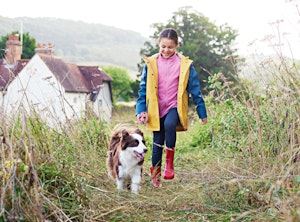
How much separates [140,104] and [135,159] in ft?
2.05

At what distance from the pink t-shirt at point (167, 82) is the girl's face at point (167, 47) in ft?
0.18

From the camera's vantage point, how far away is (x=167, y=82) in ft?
17.3

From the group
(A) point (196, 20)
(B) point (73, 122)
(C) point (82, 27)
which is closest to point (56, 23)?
(C) point (82, 27)

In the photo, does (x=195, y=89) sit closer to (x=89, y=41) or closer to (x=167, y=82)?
(x=167, y=82)

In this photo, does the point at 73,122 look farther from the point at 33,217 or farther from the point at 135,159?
the point at 33,217

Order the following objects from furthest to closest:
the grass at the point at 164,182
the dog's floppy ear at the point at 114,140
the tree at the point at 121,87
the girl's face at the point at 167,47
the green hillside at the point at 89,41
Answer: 1. the green hillside at the point at 89,41
2. the tree at the point at 121,87
3. the dog's floppy ear at the point at 114,140
4. the girl's face at the point at 167,47
5. the grass at the point at 164,182

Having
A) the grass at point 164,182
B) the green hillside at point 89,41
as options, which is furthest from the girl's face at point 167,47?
the green hillside at point 89,41

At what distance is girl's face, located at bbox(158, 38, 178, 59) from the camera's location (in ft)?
17.2

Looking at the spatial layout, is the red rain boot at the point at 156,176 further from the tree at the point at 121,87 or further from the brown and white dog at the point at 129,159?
the tree at the point at 121,87

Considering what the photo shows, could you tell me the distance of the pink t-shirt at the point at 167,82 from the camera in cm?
527

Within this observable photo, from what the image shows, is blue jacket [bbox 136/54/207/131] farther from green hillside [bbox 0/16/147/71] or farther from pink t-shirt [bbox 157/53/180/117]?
green hillside [bbox 0/16/147/71]

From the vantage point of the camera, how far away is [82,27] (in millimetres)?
143500

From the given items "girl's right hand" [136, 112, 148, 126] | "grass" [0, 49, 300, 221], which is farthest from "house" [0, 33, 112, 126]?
"girl's right hand" [136, 112, 148, 126]

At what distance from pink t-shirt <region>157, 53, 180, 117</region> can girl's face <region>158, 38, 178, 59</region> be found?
54 millimetres
